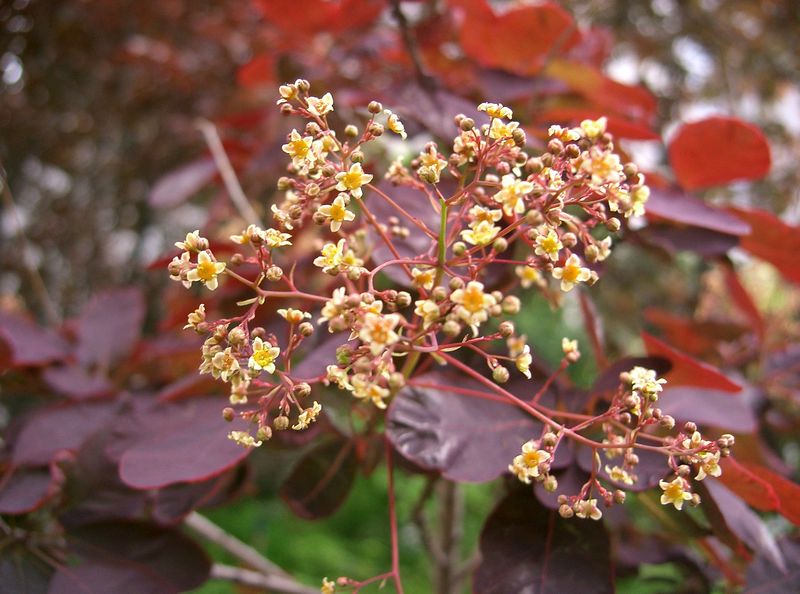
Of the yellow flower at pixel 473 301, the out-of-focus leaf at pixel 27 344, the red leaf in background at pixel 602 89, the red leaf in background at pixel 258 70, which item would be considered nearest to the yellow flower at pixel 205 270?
the yellow flower at pixel 473 301

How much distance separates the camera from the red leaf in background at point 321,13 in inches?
43.3

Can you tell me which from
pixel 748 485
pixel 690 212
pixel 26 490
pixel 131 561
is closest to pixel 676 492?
pixel 748 485

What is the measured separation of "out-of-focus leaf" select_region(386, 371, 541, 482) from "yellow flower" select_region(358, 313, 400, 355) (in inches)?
6.5

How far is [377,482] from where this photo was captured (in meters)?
2.97

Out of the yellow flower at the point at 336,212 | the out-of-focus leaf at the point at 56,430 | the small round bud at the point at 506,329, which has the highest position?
the yellow flower at the point at 336,212

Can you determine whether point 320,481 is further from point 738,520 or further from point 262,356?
point 738,520

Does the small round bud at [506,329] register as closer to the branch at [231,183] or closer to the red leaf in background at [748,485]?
the red leaf in background at [748,485]

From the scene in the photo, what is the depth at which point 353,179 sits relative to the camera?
50 centimetres

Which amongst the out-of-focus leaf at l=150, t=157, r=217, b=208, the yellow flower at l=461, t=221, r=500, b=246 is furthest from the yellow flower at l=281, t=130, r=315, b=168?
the out-of-focus leaf at l=150, t=157, r=217, b=208

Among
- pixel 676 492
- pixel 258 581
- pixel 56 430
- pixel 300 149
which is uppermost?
pixel 300 149

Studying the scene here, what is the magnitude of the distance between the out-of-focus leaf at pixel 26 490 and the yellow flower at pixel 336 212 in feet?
1.48

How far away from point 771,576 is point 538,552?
0.27m

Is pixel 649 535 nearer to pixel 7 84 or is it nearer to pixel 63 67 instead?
pixel 7 84

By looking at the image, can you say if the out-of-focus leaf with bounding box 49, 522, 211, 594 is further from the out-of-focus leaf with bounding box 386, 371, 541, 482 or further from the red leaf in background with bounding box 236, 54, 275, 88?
the red leaf in background with bounding box 236, 54, 275, 88
